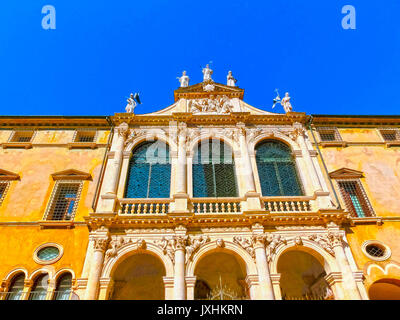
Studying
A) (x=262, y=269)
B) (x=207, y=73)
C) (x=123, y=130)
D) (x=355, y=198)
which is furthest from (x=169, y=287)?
(x=207, y=73)

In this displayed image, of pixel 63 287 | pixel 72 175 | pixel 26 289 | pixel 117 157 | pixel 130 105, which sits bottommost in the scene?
pixel 26 289

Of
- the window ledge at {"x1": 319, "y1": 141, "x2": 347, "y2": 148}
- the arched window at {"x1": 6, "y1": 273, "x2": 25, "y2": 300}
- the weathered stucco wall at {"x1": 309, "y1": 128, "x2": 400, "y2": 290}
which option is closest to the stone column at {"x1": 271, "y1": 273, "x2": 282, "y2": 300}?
the weathered stucco wall at {"x1": 309, "y1": 128, "x2": 400, "y2": 290}

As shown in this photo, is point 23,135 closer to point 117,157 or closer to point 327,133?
point 117,157

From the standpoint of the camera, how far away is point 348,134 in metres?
16.9

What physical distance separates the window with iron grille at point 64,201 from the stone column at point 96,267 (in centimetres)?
241

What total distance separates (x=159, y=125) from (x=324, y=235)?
1039cm

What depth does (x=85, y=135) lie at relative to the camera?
55.1 ft

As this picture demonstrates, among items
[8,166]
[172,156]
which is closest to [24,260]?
[8,166]

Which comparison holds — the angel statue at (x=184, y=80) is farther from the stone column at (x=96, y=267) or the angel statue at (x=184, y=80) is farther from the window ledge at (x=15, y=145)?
the stone column at (x=96, y=267)

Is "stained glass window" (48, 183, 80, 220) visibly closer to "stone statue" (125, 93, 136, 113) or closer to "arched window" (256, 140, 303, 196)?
"stone statue" (125, 93, 136, 113)

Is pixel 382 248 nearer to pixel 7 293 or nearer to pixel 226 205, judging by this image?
pixel 226 205

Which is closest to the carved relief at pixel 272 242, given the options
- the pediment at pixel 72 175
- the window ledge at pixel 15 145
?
the pediment at pixel 72 175

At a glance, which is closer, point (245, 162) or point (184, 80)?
point (245, 162)

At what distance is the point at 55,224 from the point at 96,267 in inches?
120
